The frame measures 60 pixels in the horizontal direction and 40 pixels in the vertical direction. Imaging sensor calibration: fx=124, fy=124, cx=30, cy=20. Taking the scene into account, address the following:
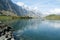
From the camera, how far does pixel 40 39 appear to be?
34094 mm

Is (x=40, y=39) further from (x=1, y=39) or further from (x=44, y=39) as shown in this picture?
(x=1, y=39)

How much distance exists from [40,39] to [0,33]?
36.3 ft

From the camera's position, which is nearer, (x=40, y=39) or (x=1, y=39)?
(x=1, y=39)

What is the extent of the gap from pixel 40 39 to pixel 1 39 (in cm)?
1140

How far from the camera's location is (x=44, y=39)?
34.2 m

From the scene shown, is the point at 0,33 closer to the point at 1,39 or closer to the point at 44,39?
the point at 1,39

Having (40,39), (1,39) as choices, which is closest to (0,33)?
(1,39)

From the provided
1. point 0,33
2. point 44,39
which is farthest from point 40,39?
point 0,33

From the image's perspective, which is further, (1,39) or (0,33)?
(0,33)

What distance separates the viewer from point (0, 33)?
33.9 metres

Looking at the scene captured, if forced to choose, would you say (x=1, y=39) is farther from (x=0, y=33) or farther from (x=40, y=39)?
(x=40, y=39)

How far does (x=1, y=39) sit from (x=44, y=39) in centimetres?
1238
